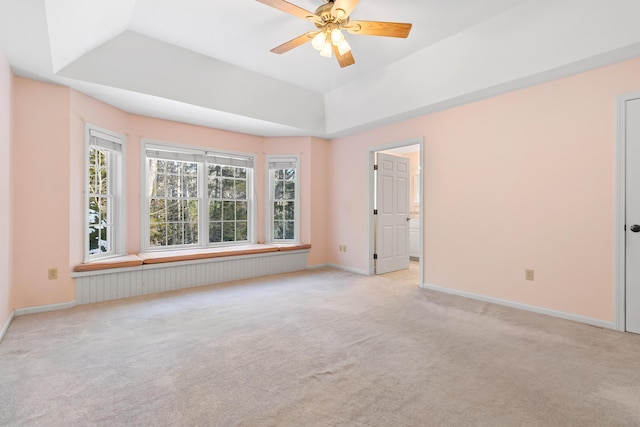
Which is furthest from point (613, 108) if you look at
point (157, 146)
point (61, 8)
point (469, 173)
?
point (157, 146)

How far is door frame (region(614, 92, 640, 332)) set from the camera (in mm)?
2719

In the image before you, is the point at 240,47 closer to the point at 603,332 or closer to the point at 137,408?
the point at 137,408

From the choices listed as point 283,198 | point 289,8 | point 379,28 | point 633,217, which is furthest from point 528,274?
point 283,198

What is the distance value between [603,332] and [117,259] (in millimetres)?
5032

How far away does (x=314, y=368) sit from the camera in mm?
2104

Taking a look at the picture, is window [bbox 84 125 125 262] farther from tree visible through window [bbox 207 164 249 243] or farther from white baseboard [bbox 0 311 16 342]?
tree visible through window [bbox 207 164 249 243]

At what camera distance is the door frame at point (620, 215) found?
2719 millimetres

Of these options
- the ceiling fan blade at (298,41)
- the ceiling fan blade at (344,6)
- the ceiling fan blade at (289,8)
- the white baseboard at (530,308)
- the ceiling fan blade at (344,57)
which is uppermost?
the ceiling fan blade at (344,6)

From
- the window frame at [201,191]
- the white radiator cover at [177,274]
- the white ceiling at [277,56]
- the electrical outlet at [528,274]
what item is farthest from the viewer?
the window frame at [201,191]

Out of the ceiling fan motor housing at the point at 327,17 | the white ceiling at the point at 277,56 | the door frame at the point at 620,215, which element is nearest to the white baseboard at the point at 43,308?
the white ceiling at the point at 277,56

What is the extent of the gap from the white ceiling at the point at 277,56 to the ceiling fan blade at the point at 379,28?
0.35 meters

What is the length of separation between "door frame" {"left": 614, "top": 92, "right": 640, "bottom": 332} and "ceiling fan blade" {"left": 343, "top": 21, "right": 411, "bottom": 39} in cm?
200

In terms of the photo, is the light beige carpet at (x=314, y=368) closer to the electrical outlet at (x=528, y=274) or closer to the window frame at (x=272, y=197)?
the electrical outlet at (x=528, y=274)

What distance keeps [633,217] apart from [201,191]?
16.6 ft
